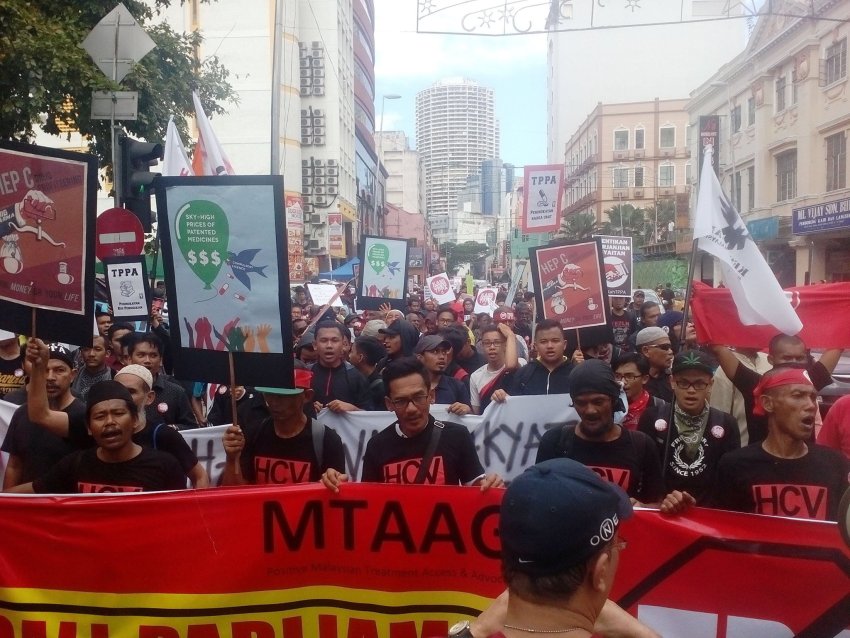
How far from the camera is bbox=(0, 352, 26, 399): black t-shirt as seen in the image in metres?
6.51

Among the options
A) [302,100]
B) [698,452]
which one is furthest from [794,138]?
[698,452]

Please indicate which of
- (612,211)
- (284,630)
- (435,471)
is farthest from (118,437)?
(612,211)

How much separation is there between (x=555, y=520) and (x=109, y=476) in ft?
8.49

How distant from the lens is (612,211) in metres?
63.5

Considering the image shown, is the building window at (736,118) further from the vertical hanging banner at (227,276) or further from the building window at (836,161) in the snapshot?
the vertical hanging banner at (227,276)

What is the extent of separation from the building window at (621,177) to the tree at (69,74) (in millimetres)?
58019

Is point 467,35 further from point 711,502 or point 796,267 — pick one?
point 796,267

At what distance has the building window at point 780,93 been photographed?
3316cm

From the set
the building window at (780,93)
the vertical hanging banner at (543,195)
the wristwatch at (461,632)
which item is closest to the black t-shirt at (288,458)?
the wristwatch at (461,632)

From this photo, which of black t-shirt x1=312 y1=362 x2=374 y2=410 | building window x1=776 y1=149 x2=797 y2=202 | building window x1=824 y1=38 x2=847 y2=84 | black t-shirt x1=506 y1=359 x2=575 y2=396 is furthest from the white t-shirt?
building window x1=776 y1=149 x2=797 y2=202

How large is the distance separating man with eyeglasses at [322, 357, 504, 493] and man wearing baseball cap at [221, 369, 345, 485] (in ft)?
0.82

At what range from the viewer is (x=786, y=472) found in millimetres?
3445

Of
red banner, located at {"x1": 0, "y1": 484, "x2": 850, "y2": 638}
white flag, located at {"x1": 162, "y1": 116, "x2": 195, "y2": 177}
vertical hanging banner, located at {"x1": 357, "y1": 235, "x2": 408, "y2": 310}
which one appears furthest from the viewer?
vertical hanging banner, located at {"x1": 357, "y1": 235, "x2": 408, "y2": 310}

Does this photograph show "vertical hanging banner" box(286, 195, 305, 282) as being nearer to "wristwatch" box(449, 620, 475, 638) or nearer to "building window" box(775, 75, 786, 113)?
"building window" box(775, 75, 786, 113)
